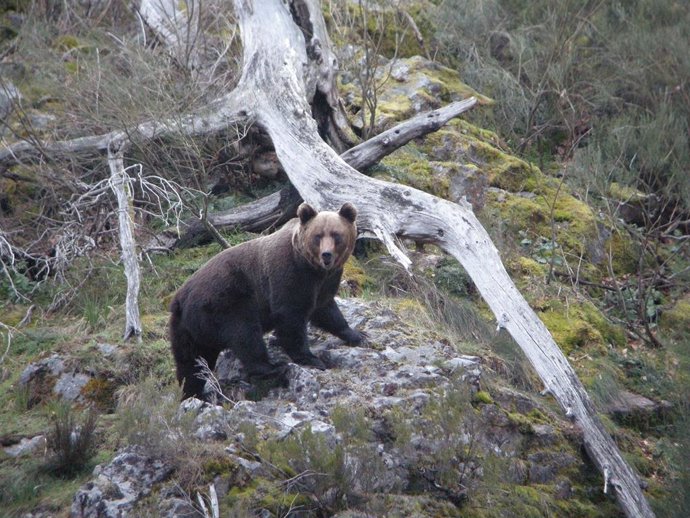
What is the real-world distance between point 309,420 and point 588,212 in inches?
283

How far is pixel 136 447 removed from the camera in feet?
17.7

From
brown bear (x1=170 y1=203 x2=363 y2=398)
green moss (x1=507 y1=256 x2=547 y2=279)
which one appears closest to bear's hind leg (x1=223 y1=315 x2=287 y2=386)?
brown bear (x1=170 y1=203 x2=363 y2=398)

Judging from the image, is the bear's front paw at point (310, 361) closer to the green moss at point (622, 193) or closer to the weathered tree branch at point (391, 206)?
the weathered tree branch at point (391, 206)

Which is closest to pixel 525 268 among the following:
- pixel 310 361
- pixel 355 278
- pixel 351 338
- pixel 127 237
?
pixel 355 278

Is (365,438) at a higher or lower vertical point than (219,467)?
lower

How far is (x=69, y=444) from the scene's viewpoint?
5875 millimetres

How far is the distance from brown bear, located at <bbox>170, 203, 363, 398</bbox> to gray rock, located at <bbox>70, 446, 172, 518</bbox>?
1.11 meters

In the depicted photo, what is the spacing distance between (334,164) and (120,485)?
14.5ft

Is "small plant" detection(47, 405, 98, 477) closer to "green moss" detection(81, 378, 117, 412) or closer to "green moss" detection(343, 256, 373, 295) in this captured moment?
"green moss" detection(81, 378, 117, 412)

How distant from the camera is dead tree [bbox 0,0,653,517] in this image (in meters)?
6.84

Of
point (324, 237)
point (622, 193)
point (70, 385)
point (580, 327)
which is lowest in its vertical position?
point (580, 327)

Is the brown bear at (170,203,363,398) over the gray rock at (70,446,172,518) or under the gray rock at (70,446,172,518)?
over

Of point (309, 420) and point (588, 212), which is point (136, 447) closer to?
point (309, 420)

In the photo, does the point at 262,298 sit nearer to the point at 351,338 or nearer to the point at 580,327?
the point at 351,338
